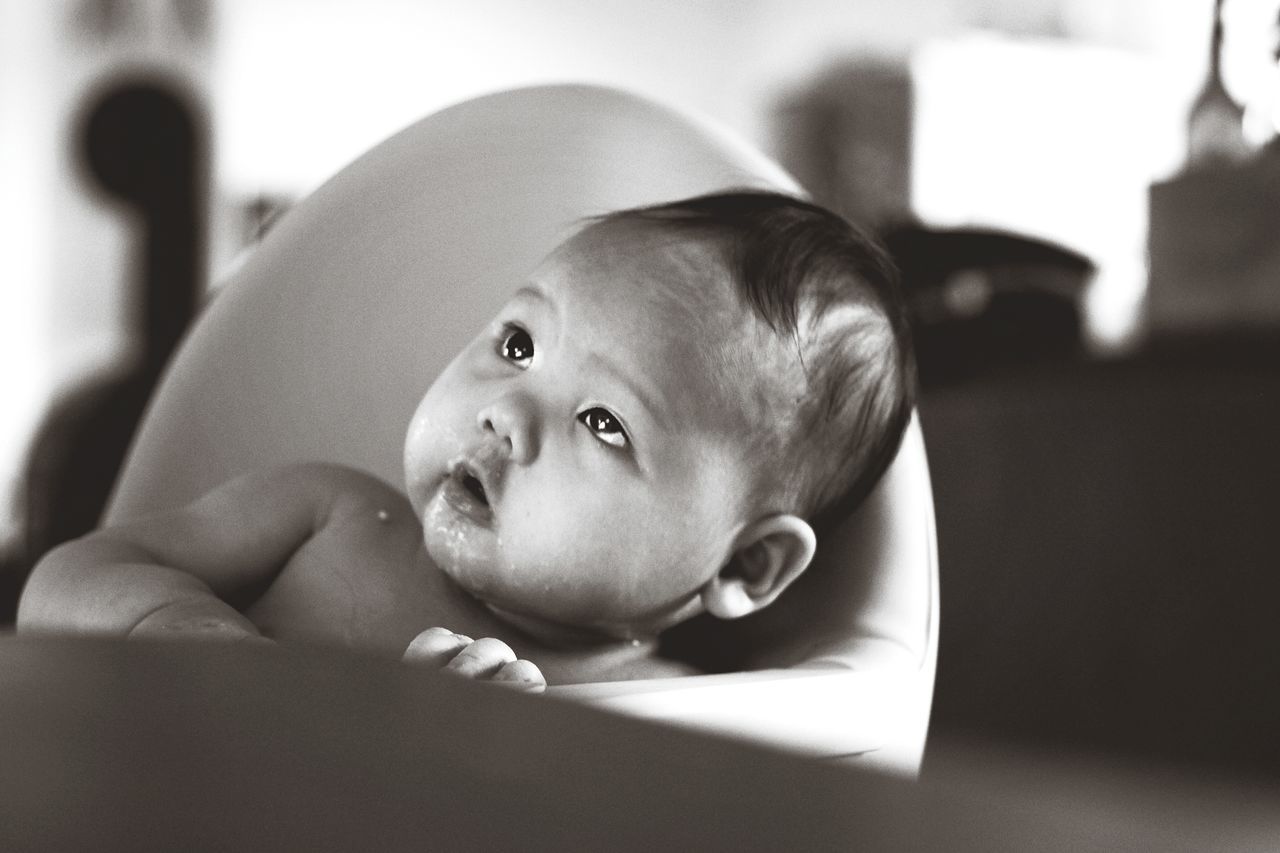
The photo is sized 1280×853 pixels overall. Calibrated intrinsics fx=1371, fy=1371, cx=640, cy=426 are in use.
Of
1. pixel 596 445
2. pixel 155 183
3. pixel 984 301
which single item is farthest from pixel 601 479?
pixel 155 183

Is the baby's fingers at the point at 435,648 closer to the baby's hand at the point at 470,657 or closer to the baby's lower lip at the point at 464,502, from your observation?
the baby's hand at the point at 470,657

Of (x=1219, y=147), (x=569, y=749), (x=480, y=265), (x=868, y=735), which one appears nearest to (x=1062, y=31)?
(x=1219, y=147)

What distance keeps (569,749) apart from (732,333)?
0.50m

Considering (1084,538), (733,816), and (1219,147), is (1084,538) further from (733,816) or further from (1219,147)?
(733,816)

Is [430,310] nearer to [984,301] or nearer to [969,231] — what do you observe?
[984,301]

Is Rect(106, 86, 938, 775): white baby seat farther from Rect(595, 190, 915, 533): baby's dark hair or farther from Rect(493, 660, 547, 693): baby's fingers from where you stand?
Rect(493, 660, 547, 693): baby's fingers

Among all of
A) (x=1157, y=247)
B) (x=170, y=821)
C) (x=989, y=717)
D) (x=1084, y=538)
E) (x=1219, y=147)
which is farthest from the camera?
(x=1219, y=147)

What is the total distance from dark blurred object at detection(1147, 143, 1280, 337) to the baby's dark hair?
985mm

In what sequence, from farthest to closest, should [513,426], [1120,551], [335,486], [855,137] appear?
1. [855,137]
2. [1120,551]
3. [335,486]
4. [513,426]

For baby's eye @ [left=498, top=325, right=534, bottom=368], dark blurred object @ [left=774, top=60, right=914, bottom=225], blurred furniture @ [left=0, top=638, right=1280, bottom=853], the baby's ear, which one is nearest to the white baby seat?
the baby's ear

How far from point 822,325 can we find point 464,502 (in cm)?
21

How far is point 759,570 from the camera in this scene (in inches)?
29.3

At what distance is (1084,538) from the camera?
4.33ft

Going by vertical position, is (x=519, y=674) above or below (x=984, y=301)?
below
